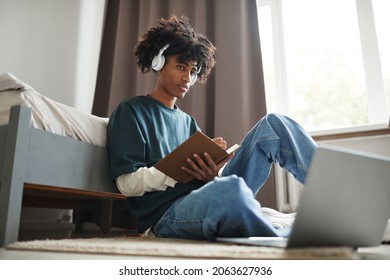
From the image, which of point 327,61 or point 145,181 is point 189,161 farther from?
point 327,61

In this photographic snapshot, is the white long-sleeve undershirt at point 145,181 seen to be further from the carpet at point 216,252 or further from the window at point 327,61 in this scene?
the window at point 327,61

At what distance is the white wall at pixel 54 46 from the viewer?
7.57 feet

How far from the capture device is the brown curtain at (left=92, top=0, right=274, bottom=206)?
199 cm

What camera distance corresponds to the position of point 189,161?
947 mm

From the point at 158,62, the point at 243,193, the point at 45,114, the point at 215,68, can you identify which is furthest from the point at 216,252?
the point at 215,68

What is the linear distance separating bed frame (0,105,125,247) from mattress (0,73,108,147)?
2.2 inches

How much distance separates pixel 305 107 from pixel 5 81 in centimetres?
165

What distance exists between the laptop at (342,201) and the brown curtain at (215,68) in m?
1.23

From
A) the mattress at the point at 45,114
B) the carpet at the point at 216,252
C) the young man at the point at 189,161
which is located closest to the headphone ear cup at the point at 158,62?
the young man at the point at 189,161

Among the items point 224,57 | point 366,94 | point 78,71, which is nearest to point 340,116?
point 366,94

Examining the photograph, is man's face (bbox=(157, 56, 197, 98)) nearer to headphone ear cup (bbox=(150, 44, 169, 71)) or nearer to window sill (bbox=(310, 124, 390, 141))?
headphone ear cup (bbox=(150, 44, 169, 71))

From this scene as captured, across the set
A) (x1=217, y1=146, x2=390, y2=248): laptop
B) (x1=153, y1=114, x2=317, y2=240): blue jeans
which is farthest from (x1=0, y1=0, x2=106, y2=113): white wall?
(x1=217, y1=146, x2=390, y2=248): laptop

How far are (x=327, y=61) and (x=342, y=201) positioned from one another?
5.91 ft
